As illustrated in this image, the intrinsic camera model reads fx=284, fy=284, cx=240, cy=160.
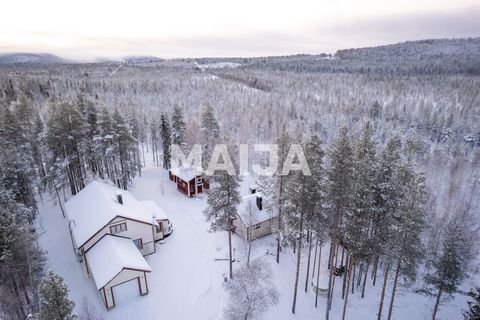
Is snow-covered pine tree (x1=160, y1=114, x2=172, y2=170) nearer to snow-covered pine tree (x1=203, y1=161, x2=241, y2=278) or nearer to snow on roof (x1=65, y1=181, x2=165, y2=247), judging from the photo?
snow on roof (x1=65, y1=181, x2=165, y2=247)

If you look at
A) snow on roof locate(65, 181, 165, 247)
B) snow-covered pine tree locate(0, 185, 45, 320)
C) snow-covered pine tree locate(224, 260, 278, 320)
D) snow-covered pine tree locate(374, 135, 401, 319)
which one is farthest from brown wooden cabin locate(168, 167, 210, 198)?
snow-covered pine tree locate(374, 135, 401, 319)

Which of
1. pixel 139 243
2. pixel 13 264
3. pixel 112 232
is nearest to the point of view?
pixel 13 264

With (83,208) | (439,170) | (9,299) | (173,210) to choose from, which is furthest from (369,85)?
(9,299)

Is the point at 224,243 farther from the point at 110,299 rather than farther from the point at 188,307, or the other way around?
the point at 110,299

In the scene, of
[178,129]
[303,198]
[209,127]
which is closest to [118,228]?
[303,198]

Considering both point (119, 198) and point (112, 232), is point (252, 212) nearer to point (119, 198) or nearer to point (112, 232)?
point (119, 198)

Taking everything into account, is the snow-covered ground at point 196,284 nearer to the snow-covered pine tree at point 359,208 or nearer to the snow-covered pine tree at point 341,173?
the snow-covered pine tree at point 359,208
